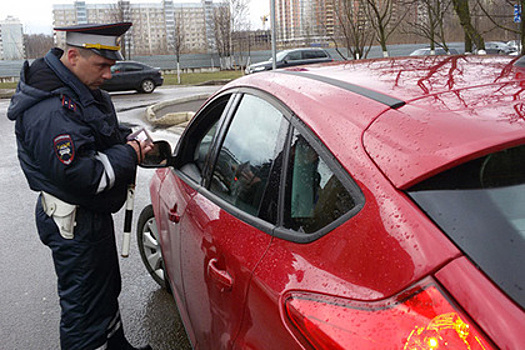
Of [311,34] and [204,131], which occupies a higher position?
[311,34]

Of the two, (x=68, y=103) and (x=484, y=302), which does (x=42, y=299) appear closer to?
(x=68, y=103)

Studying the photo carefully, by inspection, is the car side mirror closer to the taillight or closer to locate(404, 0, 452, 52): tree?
the taillight

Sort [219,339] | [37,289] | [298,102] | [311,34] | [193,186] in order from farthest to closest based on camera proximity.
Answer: [311,34], [37,289], [193,186], [219,339], [298,102]

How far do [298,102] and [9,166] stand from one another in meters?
8.55

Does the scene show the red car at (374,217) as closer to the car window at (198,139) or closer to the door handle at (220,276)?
the door handle at (220,276)

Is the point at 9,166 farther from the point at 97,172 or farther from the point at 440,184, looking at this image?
the point at 440,184

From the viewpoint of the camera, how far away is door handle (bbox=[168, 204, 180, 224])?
2512mm

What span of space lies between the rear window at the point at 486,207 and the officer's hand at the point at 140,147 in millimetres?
1750

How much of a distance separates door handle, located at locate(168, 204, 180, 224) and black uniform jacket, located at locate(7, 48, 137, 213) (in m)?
0.28

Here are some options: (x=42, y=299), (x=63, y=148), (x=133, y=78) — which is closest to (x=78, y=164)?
(x=63, y=148)

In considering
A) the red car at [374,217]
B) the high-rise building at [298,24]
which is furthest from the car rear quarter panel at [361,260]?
the high-rise building at [298,24]

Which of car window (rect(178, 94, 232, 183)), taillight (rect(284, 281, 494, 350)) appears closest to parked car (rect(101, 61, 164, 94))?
car window (rect(178, 94, 232, 183))

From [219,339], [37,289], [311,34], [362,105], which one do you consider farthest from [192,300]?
[311,34]

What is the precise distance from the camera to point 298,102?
1.71 metres
